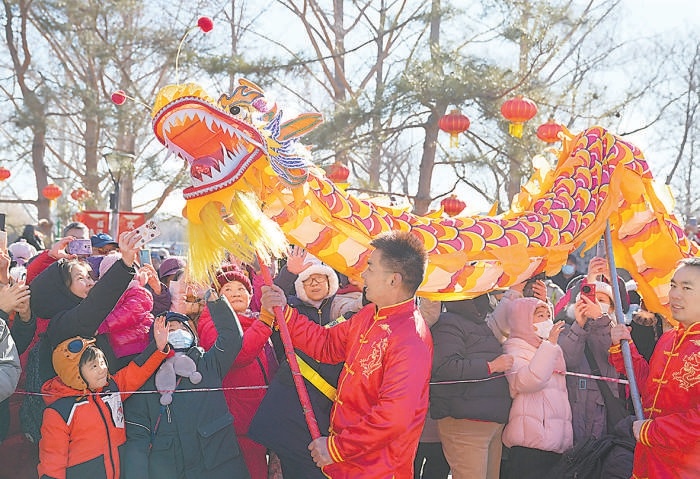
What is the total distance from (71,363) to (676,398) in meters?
2.20

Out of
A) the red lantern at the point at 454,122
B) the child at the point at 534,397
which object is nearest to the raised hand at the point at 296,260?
the child at the point at 534,397

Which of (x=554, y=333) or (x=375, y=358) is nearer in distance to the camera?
(x=375, y=358)

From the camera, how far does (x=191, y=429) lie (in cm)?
284

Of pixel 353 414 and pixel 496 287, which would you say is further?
pixel 496 287

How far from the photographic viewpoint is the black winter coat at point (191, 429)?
279 centimetres

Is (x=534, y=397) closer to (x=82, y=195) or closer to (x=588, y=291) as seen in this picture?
(x=588, y=291)

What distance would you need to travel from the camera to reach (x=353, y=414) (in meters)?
2.42

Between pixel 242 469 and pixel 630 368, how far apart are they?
1.64 metres

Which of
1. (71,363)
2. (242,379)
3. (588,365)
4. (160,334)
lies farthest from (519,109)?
(71,363)

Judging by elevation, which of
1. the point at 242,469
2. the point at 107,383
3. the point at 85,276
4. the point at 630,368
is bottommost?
the point at 242,469

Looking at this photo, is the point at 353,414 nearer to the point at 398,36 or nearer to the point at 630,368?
the point at 630,368

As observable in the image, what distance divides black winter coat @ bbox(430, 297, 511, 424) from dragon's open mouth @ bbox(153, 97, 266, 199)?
1246mm

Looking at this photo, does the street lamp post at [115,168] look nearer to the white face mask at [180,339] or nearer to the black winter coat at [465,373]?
the white face mask at [180,339]

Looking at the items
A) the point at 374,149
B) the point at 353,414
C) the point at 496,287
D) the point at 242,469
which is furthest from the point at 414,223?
the point at 374,149
